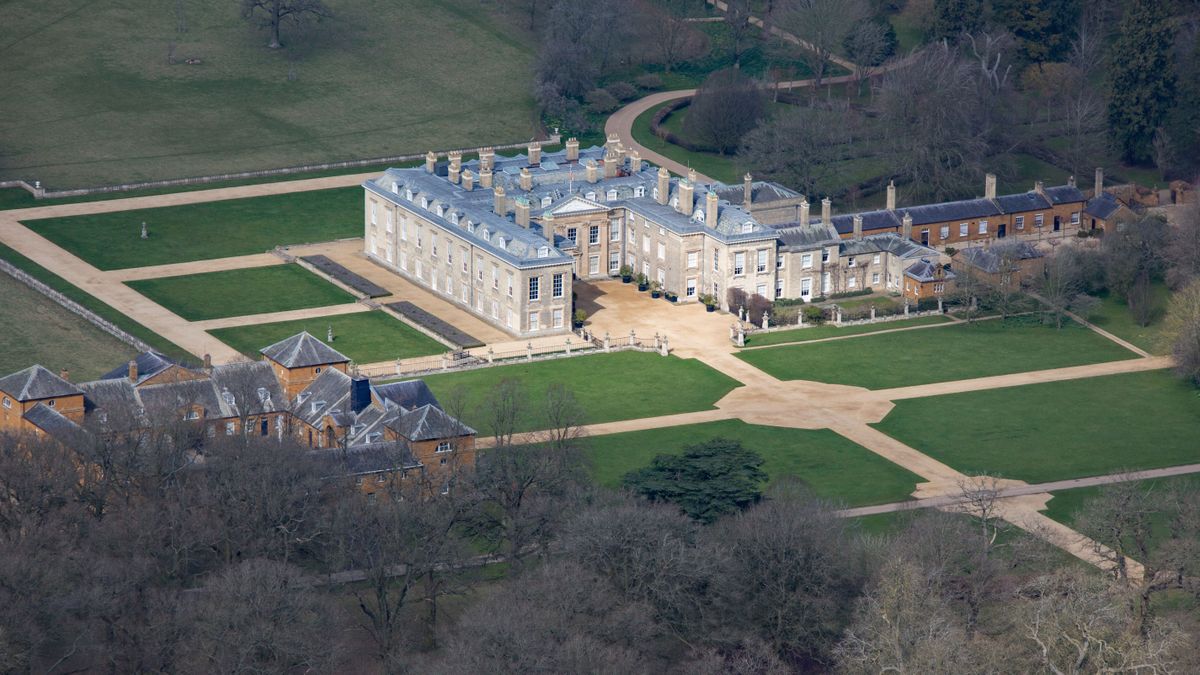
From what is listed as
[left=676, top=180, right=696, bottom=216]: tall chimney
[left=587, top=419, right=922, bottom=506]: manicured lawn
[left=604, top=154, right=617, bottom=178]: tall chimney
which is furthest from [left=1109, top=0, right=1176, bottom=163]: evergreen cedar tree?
[left=587, top=419, right=922, bottom=506]: manicured lawn

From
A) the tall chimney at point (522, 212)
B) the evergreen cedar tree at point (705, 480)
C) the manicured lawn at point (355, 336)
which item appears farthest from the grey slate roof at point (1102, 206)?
the evergreen cedar tree at point (705, 480)

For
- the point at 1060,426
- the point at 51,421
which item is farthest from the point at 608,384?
the point at 51,421

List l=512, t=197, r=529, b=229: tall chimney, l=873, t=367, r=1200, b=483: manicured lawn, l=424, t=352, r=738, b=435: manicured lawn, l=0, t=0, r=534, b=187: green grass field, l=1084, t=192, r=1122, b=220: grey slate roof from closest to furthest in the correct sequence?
l=873, t=367, r=1200, b=483: manicured lawn < l=424, t=352, r=738, b=435: manicured lawn < l=512, t=197, r=529, b=229: tall chimney < l=1084, t=192, r=1122, b=220: grey slate roof < l=0, t=0, r=534, b=187: green grass field

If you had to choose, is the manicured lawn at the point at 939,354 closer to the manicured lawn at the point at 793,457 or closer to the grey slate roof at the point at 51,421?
the manicured lawn at the point at 793,457

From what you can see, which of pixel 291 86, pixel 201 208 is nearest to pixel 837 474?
pixel 201 208

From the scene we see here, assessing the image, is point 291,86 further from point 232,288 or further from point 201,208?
point 232,288

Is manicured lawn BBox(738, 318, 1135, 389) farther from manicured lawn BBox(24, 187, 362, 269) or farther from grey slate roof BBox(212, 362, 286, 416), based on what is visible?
manicured lawn BBox(24, 187, 362, 269)
